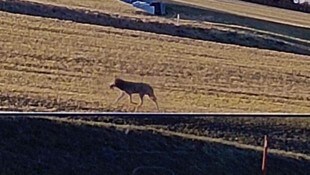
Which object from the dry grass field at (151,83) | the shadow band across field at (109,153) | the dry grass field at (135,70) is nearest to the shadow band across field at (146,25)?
the dry grass field at (151,83)

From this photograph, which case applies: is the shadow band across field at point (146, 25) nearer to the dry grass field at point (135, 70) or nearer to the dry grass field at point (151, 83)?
the dry grass field at point (151, 83)

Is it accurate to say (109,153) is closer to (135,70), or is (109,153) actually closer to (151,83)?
(151,83)

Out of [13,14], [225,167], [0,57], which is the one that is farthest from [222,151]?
[13,14]

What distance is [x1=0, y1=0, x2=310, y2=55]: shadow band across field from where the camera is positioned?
36.1m

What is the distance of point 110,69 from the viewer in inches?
1013

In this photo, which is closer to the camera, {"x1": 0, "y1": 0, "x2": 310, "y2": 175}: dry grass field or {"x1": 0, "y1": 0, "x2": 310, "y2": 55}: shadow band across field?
{"x1": 0, "y1": 0, "x2": 310, "y2": 175}: dry grass field

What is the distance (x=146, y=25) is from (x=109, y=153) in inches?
932

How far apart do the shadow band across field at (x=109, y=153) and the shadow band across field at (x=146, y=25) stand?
21527 mm

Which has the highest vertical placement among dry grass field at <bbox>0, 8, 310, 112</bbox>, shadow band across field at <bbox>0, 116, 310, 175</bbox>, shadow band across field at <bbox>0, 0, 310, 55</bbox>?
shadow band across field at <bbox>0, 116, 310, 175</bbox>

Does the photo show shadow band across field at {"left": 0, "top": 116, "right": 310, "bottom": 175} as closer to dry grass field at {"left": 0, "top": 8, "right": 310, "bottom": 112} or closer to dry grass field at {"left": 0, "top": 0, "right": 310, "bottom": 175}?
dry grass field at {"left": 0, "top": 0, "right": 310, "bottom": 175}

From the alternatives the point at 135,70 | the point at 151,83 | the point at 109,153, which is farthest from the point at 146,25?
the point at 109,153

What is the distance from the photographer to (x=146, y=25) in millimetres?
36688

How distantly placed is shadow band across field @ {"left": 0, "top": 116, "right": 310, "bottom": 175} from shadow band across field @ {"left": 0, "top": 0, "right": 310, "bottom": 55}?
21.5 meters

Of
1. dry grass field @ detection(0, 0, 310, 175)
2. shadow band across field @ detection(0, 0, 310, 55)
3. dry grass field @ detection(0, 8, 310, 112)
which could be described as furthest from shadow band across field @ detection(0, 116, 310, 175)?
shadow band across field @ detection(0, 0, 310, 55)
